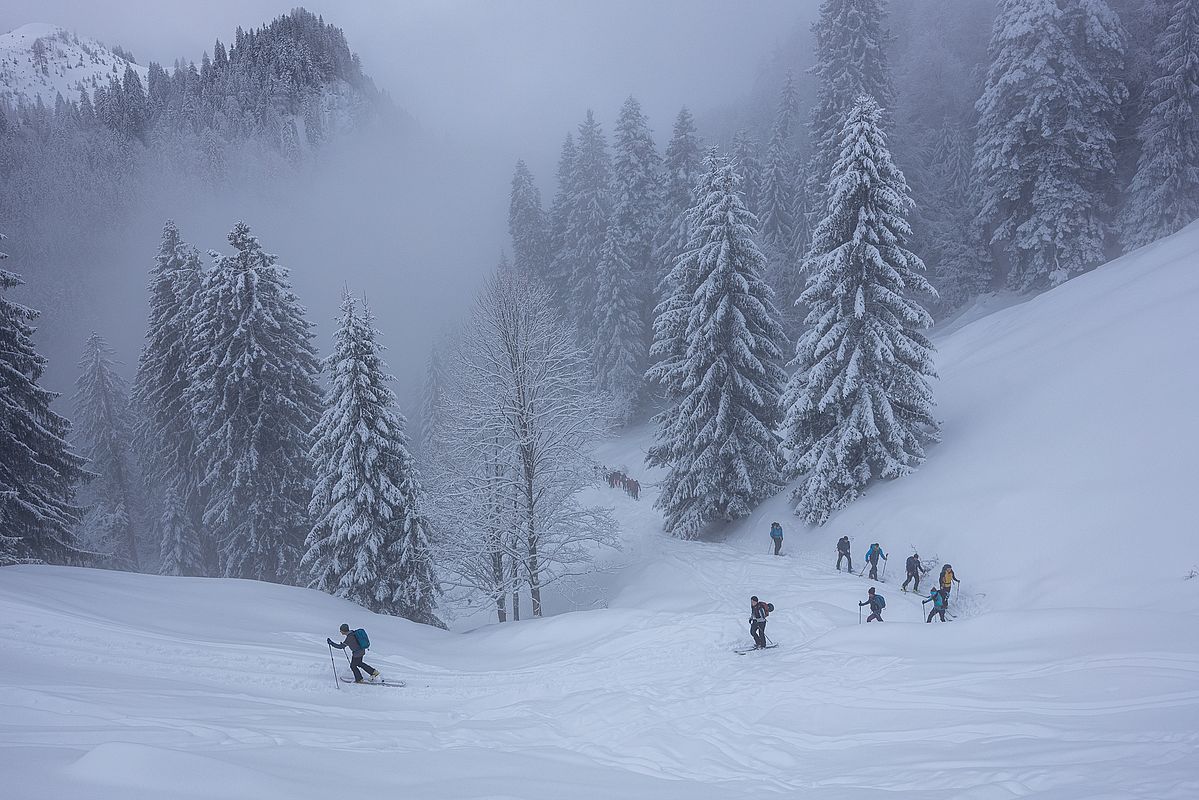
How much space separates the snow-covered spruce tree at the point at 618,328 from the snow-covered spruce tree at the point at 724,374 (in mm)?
16393

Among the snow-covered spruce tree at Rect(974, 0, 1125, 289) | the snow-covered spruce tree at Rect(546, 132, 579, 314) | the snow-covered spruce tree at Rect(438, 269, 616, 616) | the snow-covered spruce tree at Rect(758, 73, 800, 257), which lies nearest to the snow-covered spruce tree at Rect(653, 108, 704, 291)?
the snow-covered spruce tree at Rect(758, 73, 800, 257)

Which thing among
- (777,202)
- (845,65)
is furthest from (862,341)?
(845,65)

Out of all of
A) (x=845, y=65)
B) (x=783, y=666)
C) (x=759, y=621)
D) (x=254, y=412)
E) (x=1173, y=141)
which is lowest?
(x=783, y=666)

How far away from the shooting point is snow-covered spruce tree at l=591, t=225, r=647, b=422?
40.1 meters

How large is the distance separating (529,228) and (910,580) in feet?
151

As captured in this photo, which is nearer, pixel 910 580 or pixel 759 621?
pixel 759 621

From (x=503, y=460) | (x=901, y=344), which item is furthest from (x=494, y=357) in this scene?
(x=901, y=344)

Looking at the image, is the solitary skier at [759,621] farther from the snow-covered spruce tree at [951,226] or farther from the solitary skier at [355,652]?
the snow-covered spruce tree at [951,226]

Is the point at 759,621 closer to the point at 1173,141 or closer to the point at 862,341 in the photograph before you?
the point at 862,341

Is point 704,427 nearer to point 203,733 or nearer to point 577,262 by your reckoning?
point 203,733

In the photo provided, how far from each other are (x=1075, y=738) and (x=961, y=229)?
38.3 meters

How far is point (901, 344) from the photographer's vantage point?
19156 mm

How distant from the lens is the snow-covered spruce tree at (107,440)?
34.1 meters

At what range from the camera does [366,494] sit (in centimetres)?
1852
